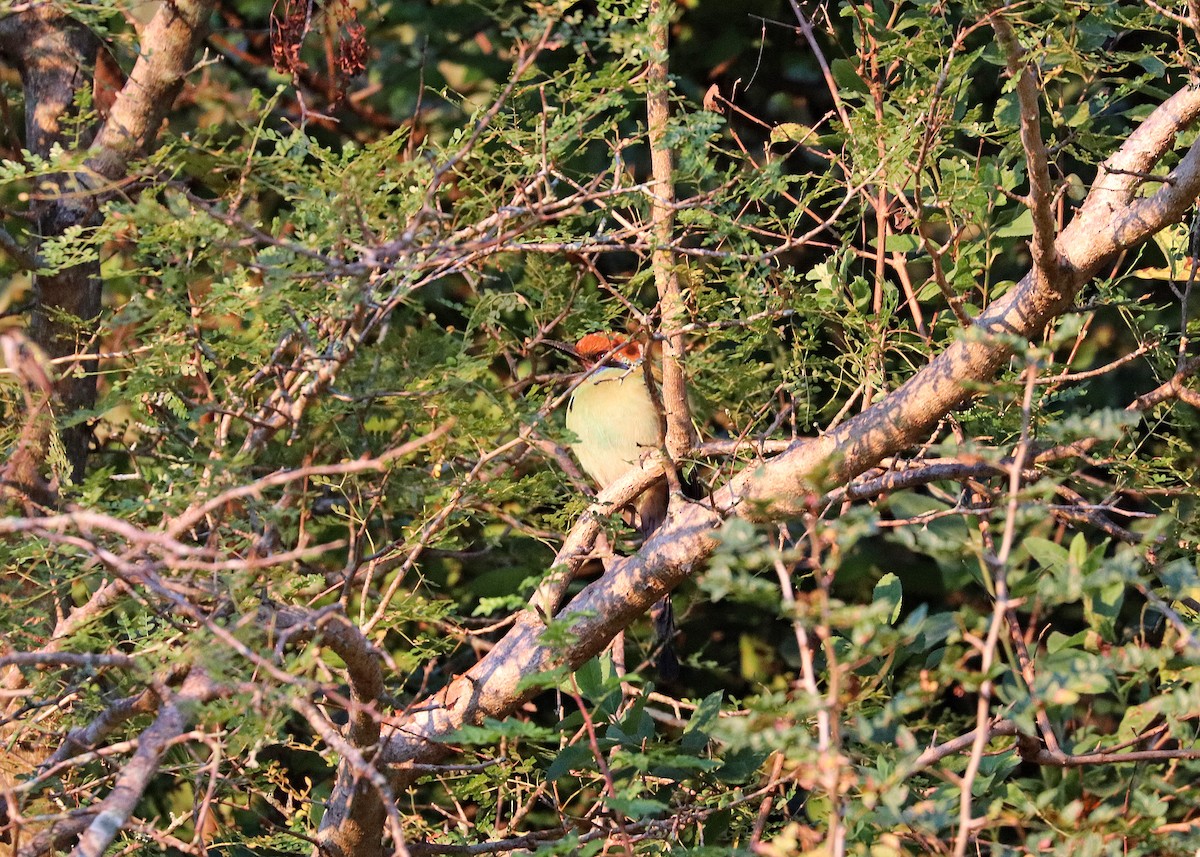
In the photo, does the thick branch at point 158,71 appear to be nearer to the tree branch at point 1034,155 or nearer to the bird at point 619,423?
the bird at point 619,423

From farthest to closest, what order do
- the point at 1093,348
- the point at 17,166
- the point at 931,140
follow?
the point at 1093,348, the point at 931,140, the point at 17,166

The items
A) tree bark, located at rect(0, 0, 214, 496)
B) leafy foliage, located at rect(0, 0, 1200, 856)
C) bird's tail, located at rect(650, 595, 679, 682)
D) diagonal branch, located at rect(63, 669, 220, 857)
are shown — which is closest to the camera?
diagonal branch, located at rect(63, 669, 220, 857)

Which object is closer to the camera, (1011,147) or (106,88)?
(1011,147)

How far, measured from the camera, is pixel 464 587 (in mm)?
3727

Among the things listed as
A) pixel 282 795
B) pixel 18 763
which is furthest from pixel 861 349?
pixel 282 795

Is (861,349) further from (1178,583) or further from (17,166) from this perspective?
(17,166)

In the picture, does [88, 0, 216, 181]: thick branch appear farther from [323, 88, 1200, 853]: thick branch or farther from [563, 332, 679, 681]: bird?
[323, 88, 1200, 853]: thick branch

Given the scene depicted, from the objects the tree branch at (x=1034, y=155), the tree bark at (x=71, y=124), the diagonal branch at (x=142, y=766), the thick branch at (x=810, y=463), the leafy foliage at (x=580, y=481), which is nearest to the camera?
the diagonal branch at (x=142, y=766)

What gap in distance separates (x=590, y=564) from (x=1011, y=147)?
1.83 meters

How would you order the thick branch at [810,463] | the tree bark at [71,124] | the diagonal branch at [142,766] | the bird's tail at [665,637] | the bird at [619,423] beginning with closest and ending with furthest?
the diagonal branch at [142,766] → the thick branch at [810,463] → the tree bark at [71,124] → the bird's tail at [665,637] → the bird at [619,423]

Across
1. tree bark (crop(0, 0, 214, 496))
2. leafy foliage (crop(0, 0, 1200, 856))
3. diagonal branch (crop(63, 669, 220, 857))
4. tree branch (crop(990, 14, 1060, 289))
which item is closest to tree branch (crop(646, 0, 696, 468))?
leafy foliage (crop(0, 0, 1200, 856))

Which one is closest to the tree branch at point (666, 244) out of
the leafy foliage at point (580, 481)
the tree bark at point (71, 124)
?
the leafy foliage at point (580, 481)

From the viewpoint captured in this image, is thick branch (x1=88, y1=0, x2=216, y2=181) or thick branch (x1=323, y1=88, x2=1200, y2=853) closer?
thick branch (x1=323, y1=88, x2=1200, y2=853)

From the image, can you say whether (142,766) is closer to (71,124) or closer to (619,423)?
(71,124)
